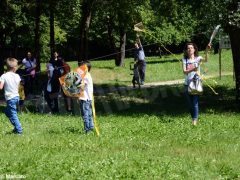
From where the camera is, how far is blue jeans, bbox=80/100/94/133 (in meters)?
12.1

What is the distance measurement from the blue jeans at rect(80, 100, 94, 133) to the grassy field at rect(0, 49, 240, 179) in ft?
0.83

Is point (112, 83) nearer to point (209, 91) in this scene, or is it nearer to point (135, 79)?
point (135, 79)

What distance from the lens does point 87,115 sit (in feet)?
39.7

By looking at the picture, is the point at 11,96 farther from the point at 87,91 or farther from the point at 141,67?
the point at 141,67

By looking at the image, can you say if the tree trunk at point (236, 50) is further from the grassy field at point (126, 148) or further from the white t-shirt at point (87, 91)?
the white t-shirt at point (87, 91)

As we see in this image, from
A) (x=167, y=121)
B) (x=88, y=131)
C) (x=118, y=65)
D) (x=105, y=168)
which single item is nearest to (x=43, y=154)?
(x=105, y=168)

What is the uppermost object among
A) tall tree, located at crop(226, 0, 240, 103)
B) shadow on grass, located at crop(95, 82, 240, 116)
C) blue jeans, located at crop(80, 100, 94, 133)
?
tall tree, located at crop(226, 0, 240, 103)

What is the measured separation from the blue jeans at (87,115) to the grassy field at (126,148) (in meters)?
0.25

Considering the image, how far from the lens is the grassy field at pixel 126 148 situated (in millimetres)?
7871

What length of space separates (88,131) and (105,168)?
4091 mm

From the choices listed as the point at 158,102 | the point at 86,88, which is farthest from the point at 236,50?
the point at 86,88

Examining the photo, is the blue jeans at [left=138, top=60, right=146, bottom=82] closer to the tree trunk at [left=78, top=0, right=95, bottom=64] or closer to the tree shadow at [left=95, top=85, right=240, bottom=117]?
the tree shadow at [left=95, top=85, right=240, bottom=117]

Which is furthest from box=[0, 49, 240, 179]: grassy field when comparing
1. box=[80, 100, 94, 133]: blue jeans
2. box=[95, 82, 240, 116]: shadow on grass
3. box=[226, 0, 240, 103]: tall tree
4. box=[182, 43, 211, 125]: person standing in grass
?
box=[226, 0, 240, 103]: tall tree

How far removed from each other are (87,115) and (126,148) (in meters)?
2.20
